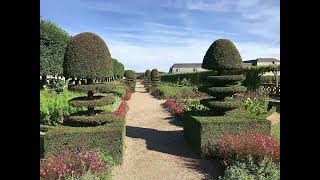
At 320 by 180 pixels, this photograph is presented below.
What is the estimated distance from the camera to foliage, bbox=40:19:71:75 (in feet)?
107

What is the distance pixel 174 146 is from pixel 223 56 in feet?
12.3

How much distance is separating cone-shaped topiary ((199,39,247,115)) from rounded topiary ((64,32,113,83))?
13.2ft

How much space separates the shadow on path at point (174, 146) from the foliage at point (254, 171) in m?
0.89

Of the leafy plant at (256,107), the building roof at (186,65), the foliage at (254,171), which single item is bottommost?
Result: the foliage at (254,171)

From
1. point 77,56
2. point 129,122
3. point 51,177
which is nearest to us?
point 51,177

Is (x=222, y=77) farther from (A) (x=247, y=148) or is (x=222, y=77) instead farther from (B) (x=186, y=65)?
(B) (x=186, y=65)

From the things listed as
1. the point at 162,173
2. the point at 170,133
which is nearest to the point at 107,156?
the point at 162,173

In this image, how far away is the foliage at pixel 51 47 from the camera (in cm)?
3253

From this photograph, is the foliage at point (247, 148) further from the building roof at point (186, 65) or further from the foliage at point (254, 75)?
the building roof at point (186, 65)

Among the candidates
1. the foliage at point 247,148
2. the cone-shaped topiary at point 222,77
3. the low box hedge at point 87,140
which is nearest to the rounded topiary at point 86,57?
the low box hedge at point 87,140

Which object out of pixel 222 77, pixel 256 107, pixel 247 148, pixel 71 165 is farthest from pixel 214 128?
Result: pixel 256 107
